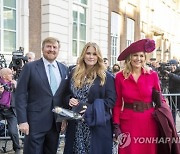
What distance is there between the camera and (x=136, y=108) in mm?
3615

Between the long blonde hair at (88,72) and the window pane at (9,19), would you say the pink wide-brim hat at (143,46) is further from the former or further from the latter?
the window pane at (9,19)

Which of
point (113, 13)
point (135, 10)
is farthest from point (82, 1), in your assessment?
point (135, 10)

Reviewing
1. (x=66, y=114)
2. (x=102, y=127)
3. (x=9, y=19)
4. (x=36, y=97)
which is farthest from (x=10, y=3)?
(x=102, y=127)

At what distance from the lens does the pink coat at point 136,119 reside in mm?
3613

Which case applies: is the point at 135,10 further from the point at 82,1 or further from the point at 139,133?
the point at 139,133

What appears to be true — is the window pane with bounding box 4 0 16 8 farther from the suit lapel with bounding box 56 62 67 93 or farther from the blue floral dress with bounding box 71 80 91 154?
the blue floral dress with bounding box 71 80 91 154

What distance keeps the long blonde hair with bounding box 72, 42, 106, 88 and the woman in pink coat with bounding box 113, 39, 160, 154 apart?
24 centimetres

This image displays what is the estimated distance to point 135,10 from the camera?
69.7 ft

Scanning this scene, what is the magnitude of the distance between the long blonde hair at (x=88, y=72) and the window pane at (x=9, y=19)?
718cm

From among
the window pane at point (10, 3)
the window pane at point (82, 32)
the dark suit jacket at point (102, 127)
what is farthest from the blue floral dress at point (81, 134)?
the window pane at point (82, 32)

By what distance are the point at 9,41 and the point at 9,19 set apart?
0.71 m

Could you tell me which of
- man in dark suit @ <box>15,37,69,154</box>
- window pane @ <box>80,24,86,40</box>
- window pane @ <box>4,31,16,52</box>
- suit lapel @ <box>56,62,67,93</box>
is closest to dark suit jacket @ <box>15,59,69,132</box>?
man in dark suit @ <box>15,37,69,154</box>

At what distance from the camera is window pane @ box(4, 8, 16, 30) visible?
10245 millimetres

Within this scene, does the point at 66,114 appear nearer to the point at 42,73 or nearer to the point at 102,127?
the point at 102,127
